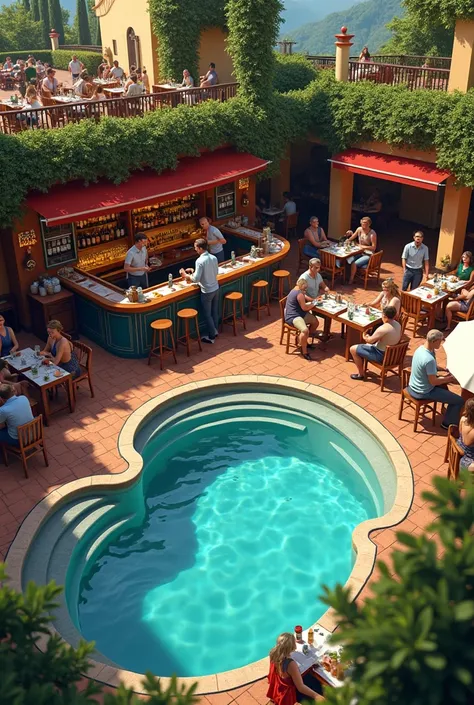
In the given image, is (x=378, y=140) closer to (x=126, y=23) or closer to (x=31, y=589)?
(x=126, y=23)

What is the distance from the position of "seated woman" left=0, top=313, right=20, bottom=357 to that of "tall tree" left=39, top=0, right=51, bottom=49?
59013 mm

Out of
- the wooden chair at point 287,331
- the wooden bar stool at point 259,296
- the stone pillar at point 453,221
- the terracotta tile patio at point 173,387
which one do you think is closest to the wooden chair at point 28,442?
the terracotta tile patio at point 173,387

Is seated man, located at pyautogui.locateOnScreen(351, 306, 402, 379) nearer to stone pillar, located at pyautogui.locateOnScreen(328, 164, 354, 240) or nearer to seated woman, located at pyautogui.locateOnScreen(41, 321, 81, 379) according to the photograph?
seated woman, located at pyautogui.locateOnScreen(41, 321, 81, 379)

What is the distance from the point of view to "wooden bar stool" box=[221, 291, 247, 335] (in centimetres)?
1547

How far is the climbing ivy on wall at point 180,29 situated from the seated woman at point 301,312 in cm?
1150

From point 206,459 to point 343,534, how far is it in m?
2.94

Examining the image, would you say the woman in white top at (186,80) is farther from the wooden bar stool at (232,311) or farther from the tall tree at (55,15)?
the tall tree at (55,15)

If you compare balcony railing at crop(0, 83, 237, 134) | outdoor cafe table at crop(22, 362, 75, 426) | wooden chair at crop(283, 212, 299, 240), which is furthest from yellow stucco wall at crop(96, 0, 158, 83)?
outdoor cafe table at crop(22, 362, 75, 426)

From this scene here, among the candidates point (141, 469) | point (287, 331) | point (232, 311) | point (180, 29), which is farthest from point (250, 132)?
point (141, 469)

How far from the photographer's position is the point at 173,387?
1343 centimetres

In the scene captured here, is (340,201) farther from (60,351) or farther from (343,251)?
(60,351)

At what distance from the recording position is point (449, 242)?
59.6ft

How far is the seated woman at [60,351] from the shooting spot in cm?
1232

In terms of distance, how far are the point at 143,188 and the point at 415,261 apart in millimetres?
6528
